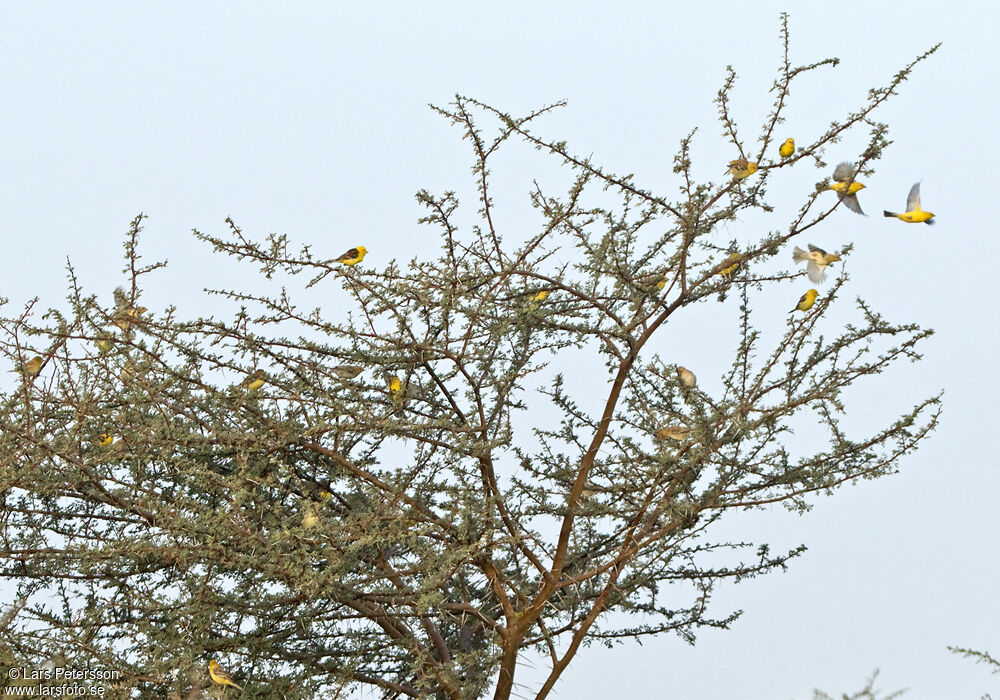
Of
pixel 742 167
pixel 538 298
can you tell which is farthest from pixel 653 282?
pixel 742 167

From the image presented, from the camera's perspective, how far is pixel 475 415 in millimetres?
4750

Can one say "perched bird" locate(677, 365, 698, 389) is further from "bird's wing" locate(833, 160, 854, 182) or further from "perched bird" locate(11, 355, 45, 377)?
"perched bird" locate(11, 355, 45, 377)

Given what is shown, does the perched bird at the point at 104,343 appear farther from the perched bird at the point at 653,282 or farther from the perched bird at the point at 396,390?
the perched bird at the point at 653,282

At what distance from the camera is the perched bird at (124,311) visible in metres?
4.37

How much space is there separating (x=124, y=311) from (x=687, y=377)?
230cm

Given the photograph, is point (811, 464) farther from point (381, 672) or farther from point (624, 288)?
point (381, 672)

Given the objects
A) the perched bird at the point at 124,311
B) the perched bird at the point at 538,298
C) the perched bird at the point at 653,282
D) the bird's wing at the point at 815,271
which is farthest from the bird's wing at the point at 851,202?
the perched bird at the point at 124,311

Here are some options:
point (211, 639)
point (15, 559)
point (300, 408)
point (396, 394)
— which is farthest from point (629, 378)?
point (15, 559)

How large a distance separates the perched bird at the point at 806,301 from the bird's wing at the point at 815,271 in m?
0.06

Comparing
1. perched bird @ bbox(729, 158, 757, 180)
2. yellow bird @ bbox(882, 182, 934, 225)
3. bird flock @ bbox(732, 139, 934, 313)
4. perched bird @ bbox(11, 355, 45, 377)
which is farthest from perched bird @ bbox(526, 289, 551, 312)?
perched bird @ bbox(11, 355, 45, 377)

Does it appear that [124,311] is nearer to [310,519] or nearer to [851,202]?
[310,519]

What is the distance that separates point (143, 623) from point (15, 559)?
840 millimetres

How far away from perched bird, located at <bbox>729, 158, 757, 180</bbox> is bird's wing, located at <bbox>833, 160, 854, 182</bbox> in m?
0.32

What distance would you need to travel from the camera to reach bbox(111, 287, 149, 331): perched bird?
437cm
